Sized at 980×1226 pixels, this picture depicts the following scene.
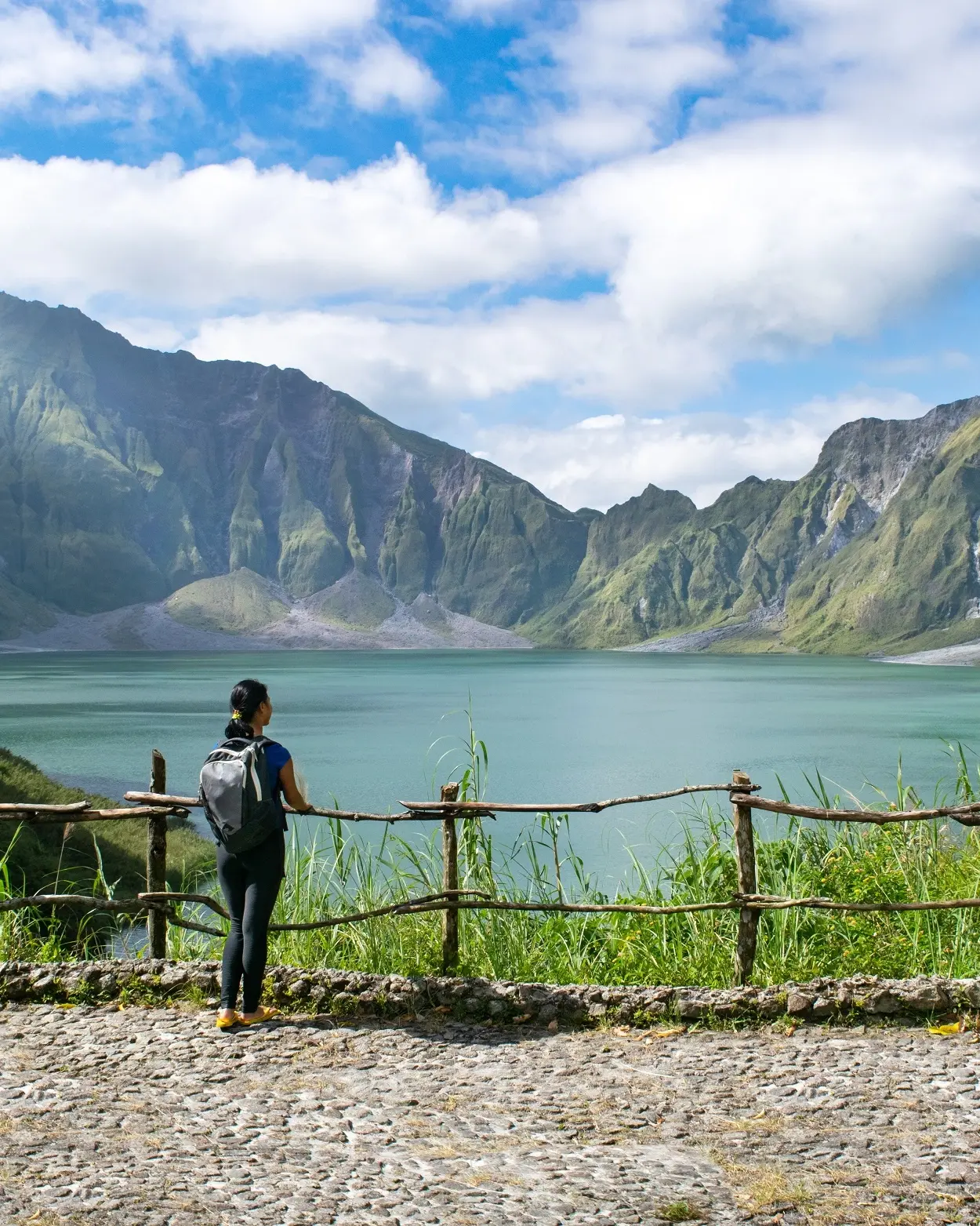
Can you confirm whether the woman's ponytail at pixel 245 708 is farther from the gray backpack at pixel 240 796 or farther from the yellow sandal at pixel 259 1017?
the yellow sandal at pixel 259 1017

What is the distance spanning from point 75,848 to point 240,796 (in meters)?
17.9

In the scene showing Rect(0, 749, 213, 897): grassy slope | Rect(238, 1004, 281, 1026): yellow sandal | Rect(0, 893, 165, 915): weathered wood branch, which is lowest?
Rect(0, 749, 213, 897): grassy slope

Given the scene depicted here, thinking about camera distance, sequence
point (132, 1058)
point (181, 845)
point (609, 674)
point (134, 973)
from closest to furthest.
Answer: point (132, 1058), point (134, 973), point (181, 845), point (609, 674)

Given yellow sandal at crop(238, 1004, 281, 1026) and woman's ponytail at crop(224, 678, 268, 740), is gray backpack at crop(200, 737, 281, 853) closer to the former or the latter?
woman's ponytail at crop(224, 678, 268, 740)

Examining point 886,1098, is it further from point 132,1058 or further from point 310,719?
point 310,719

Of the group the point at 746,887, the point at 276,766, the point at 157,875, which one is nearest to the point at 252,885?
the point at 276,766

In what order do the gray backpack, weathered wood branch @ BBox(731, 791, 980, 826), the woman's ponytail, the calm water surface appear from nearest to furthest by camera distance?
the gray backpack < the woman's ponytail < weathered wood branch @ BBox(731, 791, 980, 826) < the calm water surface

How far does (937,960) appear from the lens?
22.9ft

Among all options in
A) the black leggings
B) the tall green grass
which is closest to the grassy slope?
the tall green grass

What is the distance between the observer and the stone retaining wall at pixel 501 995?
19.8 ft

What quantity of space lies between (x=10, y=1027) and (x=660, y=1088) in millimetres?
3749

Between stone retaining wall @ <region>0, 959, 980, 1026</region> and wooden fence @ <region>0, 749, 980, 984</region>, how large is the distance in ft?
1.52

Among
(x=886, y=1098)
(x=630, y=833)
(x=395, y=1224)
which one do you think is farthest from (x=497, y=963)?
(x=630, y=833)

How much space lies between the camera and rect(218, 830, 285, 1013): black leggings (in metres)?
6.09
